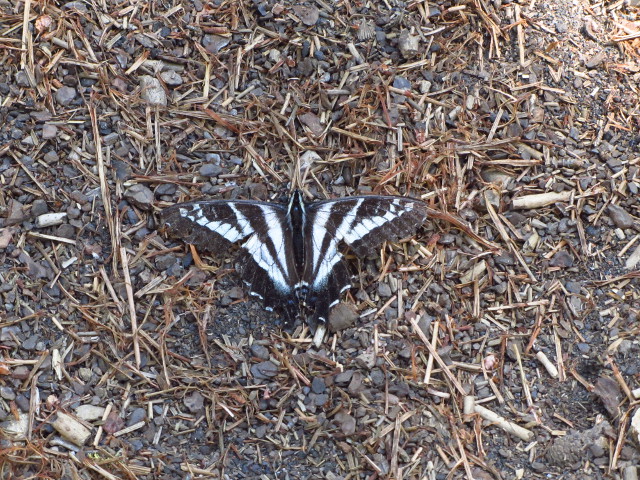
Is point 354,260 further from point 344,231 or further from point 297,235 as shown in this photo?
point 297,235

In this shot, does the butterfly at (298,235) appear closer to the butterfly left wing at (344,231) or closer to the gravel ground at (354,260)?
the butterfly left wing at (344,231)

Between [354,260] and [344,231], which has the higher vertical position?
[344,231]

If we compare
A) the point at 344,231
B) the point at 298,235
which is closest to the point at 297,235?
the point at 298,235

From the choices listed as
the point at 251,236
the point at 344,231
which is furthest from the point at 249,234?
the point at 344,231

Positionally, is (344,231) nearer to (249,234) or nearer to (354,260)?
(354,260)

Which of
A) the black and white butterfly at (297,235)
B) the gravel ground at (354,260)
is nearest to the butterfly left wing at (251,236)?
the black and white butterfly at (297,235)

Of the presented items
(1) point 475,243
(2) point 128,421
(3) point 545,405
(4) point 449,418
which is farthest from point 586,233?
(2) point 128,421

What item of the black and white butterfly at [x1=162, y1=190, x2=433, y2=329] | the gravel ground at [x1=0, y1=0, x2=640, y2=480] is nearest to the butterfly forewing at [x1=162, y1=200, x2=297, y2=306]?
the black and white butterfly at [x1=162, y1=190, x2=433, y2=329]

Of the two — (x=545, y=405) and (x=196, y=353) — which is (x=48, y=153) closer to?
(x=196, y=353)
